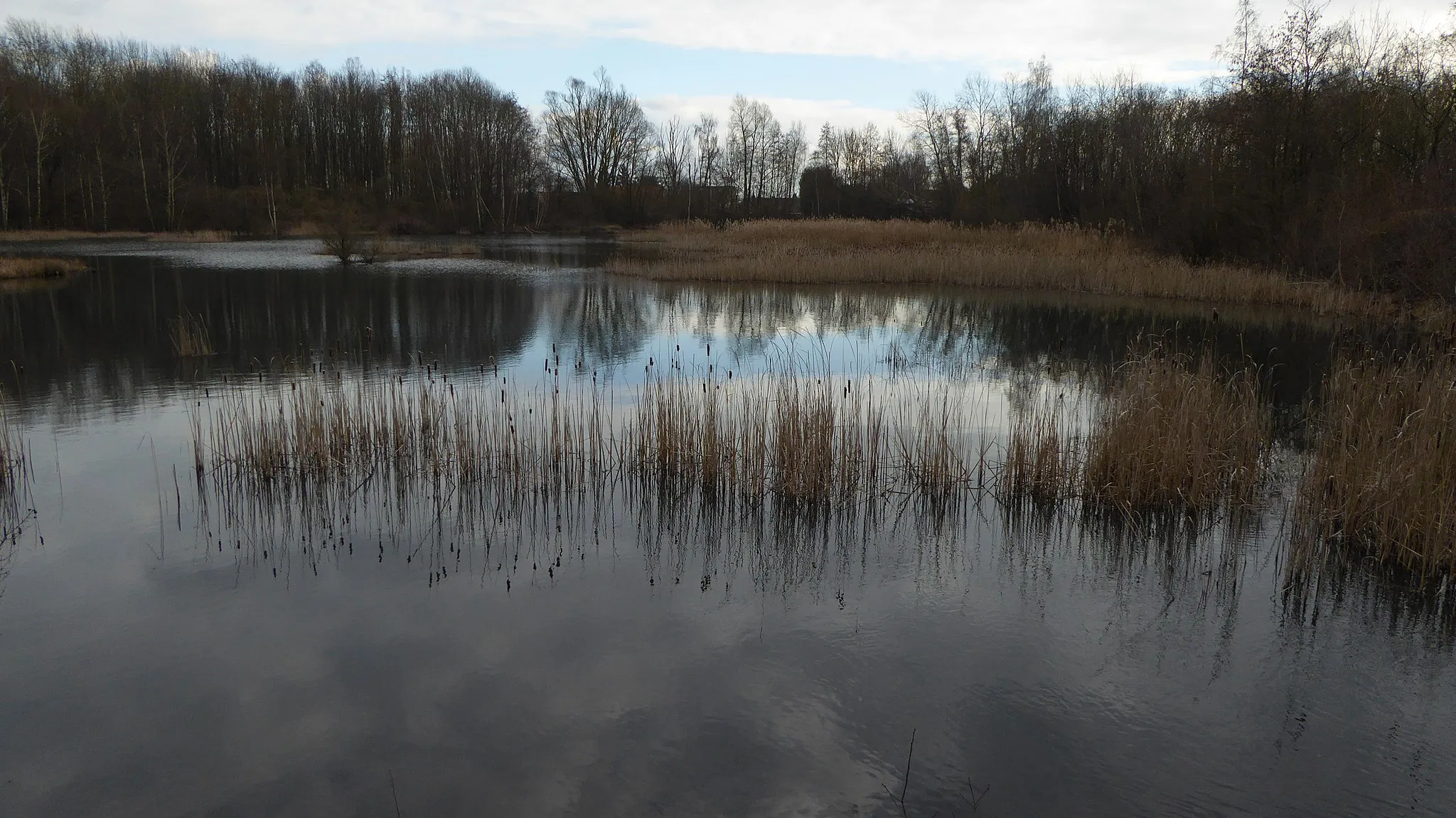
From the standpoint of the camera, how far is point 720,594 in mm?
4297

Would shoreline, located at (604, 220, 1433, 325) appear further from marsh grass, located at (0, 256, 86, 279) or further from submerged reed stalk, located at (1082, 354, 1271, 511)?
marsh grass, located at (0, 256, 86, 279)

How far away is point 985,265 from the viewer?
18.2 m

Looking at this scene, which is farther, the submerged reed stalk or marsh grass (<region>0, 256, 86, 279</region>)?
marsh grass (<region>0, 256, 86, 279</region>)

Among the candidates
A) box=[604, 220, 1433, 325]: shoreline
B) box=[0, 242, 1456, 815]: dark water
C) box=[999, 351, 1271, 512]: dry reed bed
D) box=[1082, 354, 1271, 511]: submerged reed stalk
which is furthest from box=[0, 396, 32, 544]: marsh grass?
box=[604, 220, 1433, 325]: shoreline

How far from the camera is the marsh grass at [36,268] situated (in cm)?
1810

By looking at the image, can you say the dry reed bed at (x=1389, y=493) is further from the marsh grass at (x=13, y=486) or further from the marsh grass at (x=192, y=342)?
the marsh grass at (x=192, y=342)

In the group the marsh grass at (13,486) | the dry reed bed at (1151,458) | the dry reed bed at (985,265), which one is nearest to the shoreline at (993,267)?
the dry reed bed at (985,265)

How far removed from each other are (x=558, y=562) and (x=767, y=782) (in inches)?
80.1

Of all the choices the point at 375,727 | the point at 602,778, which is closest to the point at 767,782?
the point at 602,778

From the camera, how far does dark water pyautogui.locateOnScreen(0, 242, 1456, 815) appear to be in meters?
2.87

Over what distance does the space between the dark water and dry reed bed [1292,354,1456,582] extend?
288 millimetres

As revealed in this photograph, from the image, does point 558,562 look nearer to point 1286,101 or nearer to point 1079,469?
point 1079,469

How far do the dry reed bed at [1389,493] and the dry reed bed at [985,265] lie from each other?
8756 millimetres

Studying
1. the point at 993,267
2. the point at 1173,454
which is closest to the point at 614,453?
the point at 1173,454
